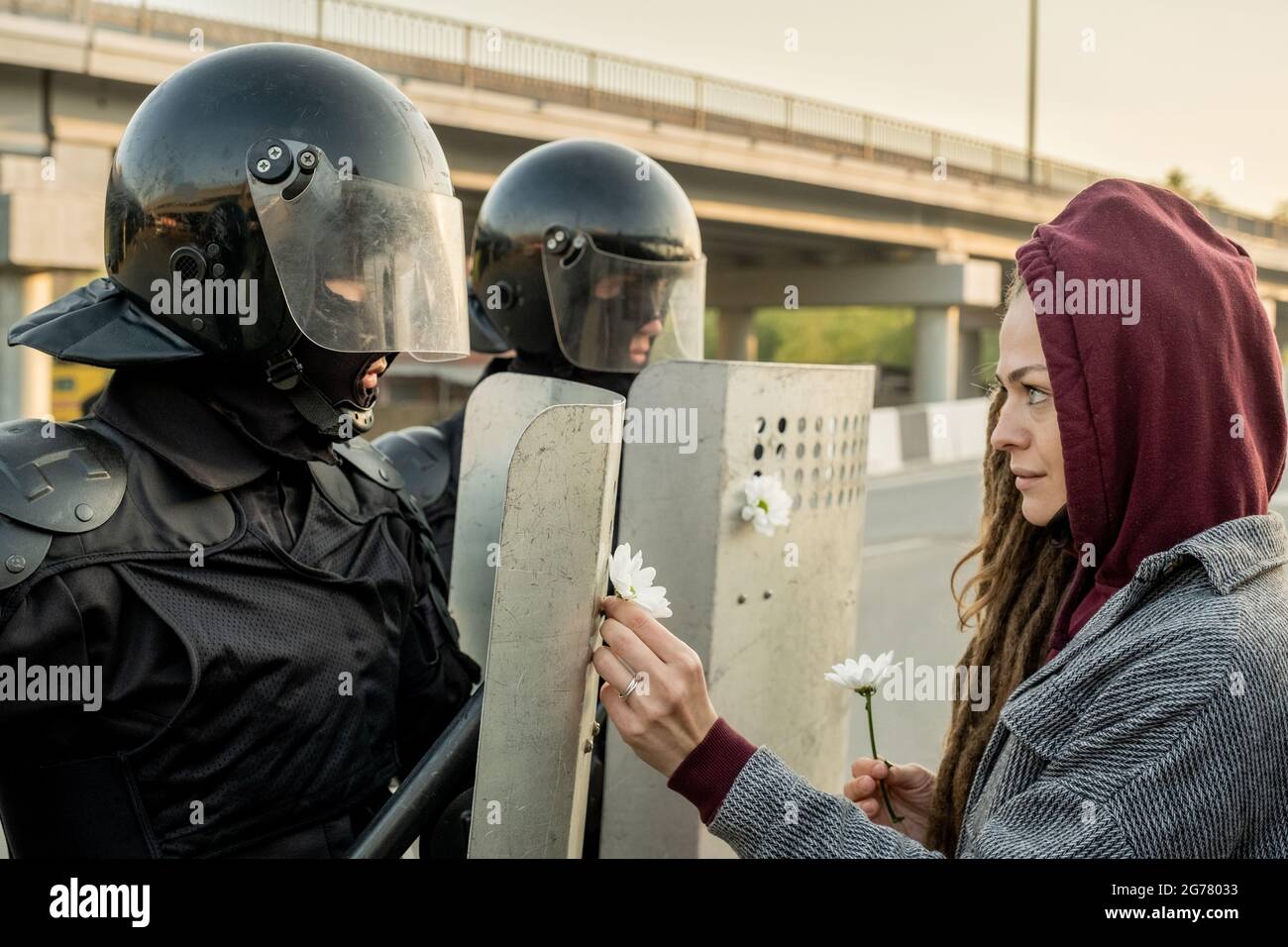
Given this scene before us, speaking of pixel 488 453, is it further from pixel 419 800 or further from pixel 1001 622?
pixel 1001 622

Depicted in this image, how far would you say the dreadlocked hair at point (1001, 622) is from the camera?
7.02 ft

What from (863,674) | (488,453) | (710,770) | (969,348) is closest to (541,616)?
(710,770)

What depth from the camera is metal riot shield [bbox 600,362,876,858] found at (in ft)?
8.12

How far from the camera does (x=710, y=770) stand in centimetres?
183

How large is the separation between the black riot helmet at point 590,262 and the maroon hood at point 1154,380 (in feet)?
6.23

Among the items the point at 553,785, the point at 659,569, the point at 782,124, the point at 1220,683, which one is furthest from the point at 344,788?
the point at 782,124

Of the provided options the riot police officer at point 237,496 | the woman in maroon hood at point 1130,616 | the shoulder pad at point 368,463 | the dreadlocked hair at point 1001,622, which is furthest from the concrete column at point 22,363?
the woman in maroon hood at point 1130,616

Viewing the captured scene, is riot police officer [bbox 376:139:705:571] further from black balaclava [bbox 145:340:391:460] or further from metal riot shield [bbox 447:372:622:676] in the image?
black balaclava [bbox 145:340:391:460]

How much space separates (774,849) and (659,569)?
0.84m

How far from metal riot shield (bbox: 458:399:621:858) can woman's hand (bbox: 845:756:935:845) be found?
726 millimetres

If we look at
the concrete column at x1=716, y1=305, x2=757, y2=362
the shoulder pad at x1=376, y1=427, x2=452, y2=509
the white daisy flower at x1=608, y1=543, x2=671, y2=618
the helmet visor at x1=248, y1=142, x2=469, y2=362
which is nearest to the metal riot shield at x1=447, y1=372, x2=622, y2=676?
the helmet visor at x1=248, y1=142, x2=469, y2=362

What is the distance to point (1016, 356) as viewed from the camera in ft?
6.50

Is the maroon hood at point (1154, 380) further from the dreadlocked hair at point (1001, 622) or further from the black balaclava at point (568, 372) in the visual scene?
the black balaclava at point (568, 372)
